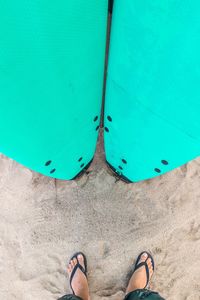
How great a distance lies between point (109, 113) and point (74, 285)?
1.07 meters

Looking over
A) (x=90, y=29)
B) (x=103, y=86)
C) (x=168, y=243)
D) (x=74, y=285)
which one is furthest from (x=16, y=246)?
(x=90, y=29)

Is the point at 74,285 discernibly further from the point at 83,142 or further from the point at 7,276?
the point at 83,142

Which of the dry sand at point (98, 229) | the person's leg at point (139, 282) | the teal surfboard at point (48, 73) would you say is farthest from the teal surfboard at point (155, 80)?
the person's leg at point (139, 282)

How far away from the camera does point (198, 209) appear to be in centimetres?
171

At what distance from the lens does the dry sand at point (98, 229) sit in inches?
65.7

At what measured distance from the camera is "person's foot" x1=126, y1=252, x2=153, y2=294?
166 cm

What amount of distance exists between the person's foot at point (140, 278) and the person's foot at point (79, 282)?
25 cm

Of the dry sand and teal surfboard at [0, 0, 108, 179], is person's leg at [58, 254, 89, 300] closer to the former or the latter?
Result: the dry sand

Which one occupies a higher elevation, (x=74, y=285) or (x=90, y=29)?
(x=90, y=29)

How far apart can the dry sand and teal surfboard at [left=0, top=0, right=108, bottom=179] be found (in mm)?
563

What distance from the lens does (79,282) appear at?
1647 millimetres

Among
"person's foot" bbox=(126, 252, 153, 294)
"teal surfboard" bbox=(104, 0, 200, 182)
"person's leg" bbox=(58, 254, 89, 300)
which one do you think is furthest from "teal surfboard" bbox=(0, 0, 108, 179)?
"person's foot" bbox=(126, 252, 153, 294)

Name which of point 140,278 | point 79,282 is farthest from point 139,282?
point 79,282

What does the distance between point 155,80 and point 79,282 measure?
1.29 meters
